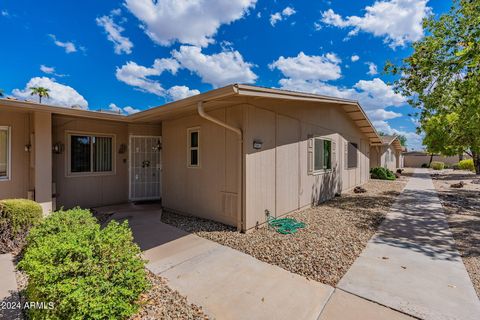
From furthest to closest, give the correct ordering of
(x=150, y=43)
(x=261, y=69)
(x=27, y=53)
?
(x=261, y=69) → (x=150, y=43) → (x=27, y=53)

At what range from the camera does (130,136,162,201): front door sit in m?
7.96

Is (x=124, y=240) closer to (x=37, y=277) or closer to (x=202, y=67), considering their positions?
(x=37, y=277)

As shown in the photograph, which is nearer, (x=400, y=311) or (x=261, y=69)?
(x=400, y=311)

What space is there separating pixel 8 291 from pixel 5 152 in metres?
4.37

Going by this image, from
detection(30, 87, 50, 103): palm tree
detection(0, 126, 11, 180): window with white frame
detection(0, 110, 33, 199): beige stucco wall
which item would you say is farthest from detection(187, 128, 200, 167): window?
detection(30, 87, 50, 103): palm tree

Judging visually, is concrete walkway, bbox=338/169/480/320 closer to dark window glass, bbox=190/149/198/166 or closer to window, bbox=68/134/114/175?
dark window glass, bbox=190/149/198/166

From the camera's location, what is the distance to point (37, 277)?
6.57 feet

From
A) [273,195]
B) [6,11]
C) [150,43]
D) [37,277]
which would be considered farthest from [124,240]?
[150,43]

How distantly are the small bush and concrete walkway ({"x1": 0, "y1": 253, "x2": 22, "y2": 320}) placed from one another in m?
0.32

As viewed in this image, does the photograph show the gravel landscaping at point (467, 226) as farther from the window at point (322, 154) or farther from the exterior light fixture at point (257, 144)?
the exterior light fixture at point (257, 144)

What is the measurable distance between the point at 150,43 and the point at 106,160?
22.4ft

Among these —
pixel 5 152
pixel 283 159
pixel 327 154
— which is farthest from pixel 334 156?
pixel 5 152

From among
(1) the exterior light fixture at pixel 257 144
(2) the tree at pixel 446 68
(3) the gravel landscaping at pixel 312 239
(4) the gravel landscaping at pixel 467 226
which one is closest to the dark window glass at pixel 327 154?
(3) the gravel landscaping at pixel 312 239

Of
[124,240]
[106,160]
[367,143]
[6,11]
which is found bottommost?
[124,240]
